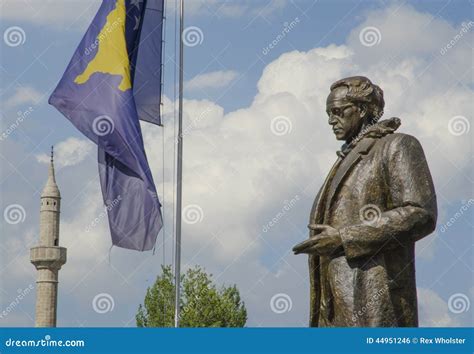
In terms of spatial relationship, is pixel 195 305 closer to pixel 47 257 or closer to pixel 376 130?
pixel 47 257

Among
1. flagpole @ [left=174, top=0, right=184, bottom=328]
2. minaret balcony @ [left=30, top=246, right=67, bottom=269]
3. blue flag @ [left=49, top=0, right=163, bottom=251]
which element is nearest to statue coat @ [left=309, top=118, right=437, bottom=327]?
flagpole @ [left=174, top=0, right=184, bottom=328]

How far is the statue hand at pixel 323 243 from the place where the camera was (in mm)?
8352

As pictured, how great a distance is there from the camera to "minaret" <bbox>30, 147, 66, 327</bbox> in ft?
179

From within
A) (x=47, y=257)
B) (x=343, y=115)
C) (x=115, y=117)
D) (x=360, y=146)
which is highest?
(x=47, y=257)

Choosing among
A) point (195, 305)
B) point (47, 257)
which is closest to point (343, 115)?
point (195, 305)

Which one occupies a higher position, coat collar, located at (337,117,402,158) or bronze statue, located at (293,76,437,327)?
coat collar, located at (337,117,402,158)

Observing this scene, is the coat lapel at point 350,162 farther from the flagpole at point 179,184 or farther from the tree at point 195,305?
the tree at point 195,305

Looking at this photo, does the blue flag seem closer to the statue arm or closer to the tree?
the statue arm

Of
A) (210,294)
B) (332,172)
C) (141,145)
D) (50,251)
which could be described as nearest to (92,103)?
(141,145)

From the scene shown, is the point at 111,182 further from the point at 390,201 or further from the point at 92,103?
the point at 390,201

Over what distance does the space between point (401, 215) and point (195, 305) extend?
32.2 meters

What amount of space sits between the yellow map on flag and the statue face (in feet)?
30.3

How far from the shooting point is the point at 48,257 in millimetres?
54469

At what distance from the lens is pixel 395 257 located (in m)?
8.40
